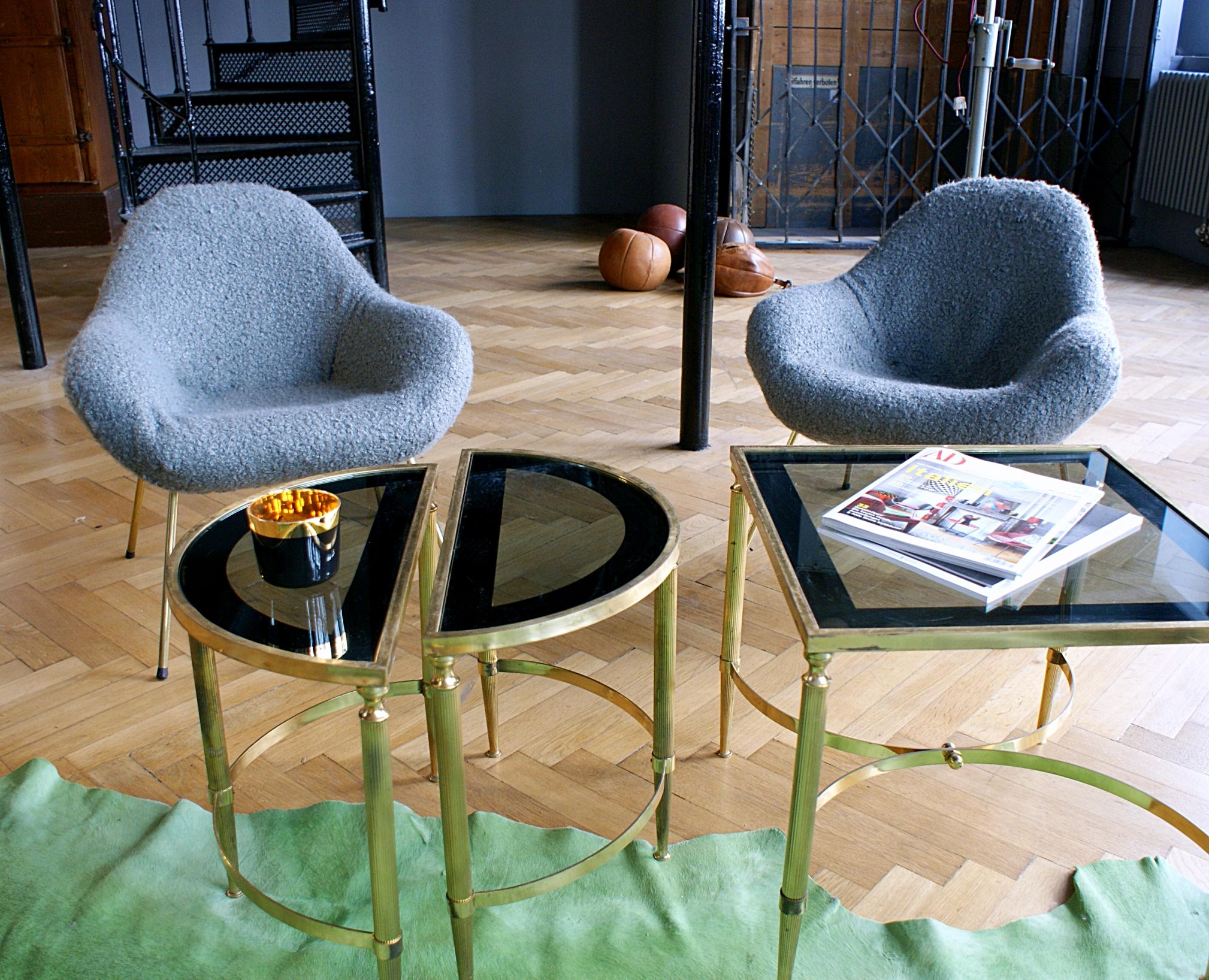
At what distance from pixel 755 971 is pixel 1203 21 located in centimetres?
519

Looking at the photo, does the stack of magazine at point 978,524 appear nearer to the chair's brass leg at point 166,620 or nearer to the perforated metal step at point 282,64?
the chair's brass leg at point 166,620

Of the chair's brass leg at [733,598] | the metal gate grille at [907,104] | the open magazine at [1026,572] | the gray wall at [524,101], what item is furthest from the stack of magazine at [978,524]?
the gray wall at [524,101]

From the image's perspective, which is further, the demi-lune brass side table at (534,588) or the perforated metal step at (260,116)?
the perforated metal step at (260,116)

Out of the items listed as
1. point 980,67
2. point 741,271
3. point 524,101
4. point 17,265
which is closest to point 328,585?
point 980,67

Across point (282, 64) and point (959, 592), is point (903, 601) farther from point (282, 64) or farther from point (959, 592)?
point (282, 64)

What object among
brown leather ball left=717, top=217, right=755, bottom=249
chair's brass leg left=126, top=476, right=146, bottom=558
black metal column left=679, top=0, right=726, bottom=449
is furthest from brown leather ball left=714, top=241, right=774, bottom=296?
chair's brass leg left=126, top=476, right=146, bottom=558

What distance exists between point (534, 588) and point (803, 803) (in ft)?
1.03

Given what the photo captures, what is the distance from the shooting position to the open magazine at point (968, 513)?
110cm

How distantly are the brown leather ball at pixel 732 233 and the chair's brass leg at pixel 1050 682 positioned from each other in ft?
9.82

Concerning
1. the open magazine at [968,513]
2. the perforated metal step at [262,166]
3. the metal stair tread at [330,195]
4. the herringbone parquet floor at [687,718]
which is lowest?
the herringbone parquet floor at [687,718]

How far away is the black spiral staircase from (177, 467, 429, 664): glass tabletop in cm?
271

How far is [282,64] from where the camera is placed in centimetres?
429

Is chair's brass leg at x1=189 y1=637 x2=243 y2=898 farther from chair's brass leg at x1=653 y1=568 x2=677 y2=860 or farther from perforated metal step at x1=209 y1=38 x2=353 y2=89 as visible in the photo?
perforated metal step at x1=209 y1=38 x2=353 y2=89

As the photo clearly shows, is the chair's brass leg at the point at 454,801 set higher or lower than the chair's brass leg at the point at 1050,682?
higher
